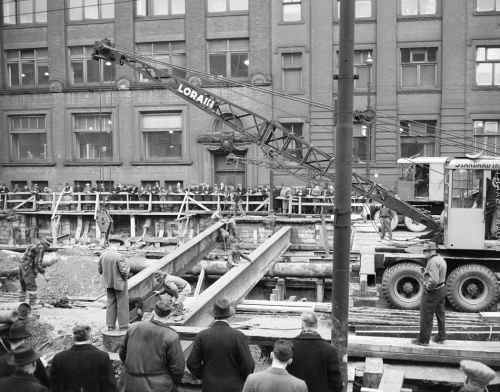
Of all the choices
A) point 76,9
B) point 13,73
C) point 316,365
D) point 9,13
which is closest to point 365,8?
point 76,9

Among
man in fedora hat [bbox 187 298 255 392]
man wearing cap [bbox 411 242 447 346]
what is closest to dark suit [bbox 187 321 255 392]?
man in fedora hat [bbox 187 298 255 392]

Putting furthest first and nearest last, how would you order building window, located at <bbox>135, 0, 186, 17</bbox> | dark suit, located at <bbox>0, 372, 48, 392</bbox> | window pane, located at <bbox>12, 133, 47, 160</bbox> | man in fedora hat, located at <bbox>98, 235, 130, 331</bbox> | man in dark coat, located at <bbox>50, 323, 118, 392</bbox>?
window pane, located at <bbox>12, 133, 47, 160</bbox> → building window, located at <bbox>135, 0, 186, 17</bbox> → man in fedora hat, located at <bbox>98, 235, 130, 331</bbox> → man in dark coat, located at <bbox>50, 323, 118, 392</bbox> → dark suit, located at <bbox>0, 372, 48, 392</bbox>

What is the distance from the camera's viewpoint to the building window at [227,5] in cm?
3322

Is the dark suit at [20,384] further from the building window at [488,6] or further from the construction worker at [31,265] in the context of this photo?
the building window at [488,6]

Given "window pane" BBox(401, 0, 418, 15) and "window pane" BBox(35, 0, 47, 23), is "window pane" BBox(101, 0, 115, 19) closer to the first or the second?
"window pane" BBox(35, 0, 47, 23)

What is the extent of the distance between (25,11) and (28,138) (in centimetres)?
894

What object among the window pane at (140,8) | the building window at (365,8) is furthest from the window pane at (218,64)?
the building window at (365,8)

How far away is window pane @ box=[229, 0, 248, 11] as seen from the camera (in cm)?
3319

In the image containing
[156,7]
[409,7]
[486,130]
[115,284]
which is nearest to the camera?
[115,284]

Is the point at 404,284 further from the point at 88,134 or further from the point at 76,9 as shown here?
the point at 76,9

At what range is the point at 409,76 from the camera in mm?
31641

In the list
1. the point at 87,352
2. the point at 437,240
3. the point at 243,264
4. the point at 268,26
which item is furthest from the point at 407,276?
the point at 268,26

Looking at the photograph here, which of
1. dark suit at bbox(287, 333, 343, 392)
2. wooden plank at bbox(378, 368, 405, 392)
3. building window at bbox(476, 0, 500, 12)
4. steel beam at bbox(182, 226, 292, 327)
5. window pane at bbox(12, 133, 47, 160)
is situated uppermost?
building window at bbox(476, 0, 500, 12)

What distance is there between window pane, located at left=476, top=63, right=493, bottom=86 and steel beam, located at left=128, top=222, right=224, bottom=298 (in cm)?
2142
